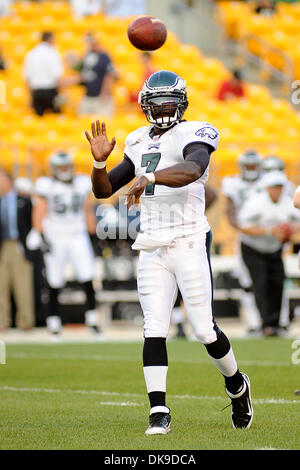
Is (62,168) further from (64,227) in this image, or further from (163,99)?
(163,99)

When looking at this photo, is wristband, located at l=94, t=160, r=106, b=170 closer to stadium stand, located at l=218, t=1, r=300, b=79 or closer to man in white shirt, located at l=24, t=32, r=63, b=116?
man in white shirt, located at l=24, t=32, r=63, b=116

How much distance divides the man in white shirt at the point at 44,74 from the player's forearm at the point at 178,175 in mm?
10785

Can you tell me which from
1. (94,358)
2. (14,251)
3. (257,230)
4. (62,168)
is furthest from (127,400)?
(14,251)

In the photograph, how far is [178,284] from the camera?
4.89m

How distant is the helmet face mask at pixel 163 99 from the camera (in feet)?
16.2

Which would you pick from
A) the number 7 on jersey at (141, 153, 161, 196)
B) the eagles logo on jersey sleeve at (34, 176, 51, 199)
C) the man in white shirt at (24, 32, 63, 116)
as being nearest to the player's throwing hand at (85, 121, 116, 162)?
the number 7 on jersey at (141, 153, 161, 196)

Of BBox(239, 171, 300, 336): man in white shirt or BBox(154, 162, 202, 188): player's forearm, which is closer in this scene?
BBox(154, 162, 202, 188): player's forearm

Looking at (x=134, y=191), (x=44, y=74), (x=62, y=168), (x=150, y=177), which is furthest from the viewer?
(x=44, y=74)

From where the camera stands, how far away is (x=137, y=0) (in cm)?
1894

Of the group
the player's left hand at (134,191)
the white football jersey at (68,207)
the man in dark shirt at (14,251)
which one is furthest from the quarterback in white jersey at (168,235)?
the man in dark shirt at (14,251)

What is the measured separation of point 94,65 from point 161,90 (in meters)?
10.2

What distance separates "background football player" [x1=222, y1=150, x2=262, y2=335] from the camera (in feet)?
35.9

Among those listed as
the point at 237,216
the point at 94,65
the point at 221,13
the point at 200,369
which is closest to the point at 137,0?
the point at 221,13

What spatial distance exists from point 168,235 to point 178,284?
0.24 meters
